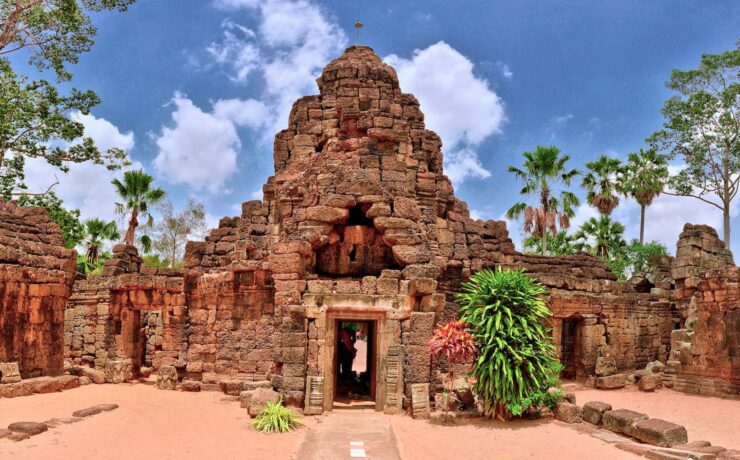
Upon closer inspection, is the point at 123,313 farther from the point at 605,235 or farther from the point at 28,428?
the point at 605,235

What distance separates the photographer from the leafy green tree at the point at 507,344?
10344 millimetres

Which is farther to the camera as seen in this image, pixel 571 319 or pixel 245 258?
pixel 571 319

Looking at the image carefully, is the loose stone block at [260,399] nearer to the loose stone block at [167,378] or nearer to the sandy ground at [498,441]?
the sandy ground at [498,441]

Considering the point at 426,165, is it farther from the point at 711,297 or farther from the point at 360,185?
the point at 711,297

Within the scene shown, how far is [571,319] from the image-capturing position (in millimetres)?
19469

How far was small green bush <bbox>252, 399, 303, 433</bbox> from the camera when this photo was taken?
9773mm

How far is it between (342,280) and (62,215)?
2111 centimetres

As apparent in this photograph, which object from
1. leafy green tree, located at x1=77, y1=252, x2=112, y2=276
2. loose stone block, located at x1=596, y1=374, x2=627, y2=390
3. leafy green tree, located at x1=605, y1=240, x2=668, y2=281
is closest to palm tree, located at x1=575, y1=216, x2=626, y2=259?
leafy green tree, located at x1=605, y1=240, x2=668, y2=281

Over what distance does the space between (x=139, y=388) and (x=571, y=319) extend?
14818 mm

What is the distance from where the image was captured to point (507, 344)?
34.3 ft

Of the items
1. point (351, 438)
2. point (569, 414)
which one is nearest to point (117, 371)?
point (351, 438)

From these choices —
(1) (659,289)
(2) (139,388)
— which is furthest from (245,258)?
(1) (659,289)

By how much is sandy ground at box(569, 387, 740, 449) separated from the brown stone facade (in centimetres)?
194

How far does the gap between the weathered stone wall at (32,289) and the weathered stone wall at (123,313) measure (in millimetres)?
2986
